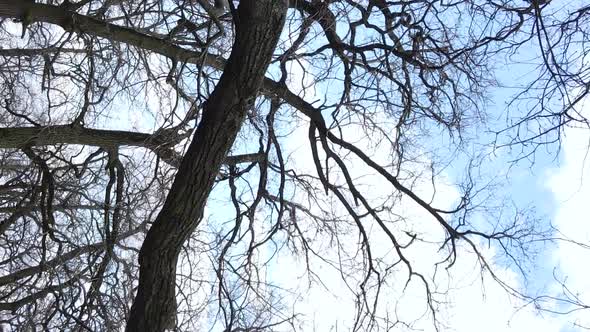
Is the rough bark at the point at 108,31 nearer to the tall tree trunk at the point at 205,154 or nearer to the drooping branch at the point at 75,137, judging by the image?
the drooping branch at the point at 75,137

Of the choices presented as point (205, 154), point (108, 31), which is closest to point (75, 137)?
point (108, 31)

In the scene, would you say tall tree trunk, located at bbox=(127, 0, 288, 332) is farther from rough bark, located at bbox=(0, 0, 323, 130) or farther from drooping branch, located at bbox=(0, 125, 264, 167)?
drooping branch, located at bbox=(0, 125, 264, 167)

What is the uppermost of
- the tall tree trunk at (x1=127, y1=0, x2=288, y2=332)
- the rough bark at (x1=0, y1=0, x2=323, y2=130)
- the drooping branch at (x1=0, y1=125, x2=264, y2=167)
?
the rough bark at (x1=0, y1=0, x2=323, y2=130)

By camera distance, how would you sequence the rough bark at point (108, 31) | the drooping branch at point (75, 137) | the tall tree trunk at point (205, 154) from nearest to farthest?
the tall tree trunk at point (205, 154), the rough bark at point (108, 31), the drooping branch at point (75, 137)

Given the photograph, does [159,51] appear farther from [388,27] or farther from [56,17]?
[388,27]

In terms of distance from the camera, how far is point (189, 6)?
7125 mm

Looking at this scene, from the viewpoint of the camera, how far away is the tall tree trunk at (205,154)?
174 inches

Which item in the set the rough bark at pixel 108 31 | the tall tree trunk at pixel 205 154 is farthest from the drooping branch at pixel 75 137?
the tall tree trunk at pixel 205 154

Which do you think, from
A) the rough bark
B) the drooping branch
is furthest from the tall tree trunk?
the drooping branch

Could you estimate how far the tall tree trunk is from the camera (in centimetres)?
441

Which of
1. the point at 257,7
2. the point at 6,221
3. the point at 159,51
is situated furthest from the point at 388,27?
the point at 6,221

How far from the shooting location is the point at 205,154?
4.44 metres

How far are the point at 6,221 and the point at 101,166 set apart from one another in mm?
1223

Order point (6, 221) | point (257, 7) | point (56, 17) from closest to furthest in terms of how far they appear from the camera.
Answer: point (257, 7) < point (56, 17) < point (6, 221)
